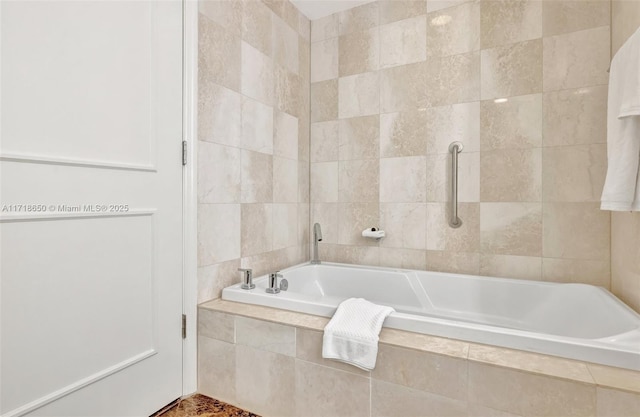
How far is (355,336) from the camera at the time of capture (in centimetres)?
124

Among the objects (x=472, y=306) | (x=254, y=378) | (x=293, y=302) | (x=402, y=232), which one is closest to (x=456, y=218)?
(x=402, y=232)

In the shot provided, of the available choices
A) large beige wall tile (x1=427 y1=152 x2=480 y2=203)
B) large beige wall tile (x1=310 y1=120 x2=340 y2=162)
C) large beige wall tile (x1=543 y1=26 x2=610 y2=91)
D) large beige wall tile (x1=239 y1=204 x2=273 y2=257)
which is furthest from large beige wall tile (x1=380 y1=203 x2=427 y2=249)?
large beige wall tile (x1=543 y1=26 x2=610 y2=91)

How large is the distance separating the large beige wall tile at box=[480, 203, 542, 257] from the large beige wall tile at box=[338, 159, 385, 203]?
0.73 meters

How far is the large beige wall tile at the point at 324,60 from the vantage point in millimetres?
2570

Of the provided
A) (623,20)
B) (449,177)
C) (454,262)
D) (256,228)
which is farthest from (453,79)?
(256,228)

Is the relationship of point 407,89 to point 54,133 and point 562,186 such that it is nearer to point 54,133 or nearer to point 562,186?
point 562,186

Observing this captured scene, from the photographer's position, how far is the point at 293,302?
153 centimetres

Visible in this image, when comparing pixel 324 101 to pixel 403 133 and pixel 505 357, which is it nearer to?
pixel 403 133

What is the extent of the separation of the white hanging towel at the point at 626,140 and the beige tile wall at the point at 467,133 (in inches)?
20.8

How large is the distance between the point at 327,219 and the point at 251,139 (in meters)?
0.91

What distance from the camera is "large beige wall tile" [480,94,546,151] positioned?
195cm

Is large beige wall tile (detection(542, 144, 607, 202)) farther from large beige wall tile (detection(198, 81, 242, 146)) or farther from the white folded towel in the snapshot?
large beige wall tile (detection(198, 81, 242, 146))

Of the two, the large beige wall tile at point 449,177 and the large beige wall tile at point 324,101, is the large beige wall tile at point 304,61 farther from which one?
the large beige wall tile at point 449,177

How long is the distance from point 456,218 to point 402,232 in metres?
0.37
